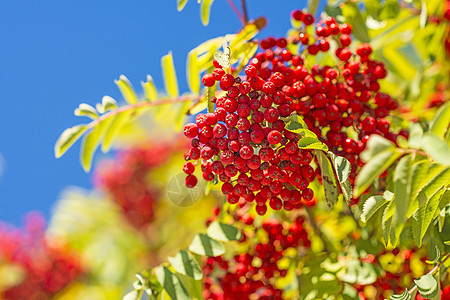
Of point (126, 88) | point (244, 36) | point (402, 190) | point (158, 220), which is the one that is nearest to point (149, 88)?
point (126, 88)

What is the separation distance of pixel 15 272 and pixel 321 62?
4.31 m

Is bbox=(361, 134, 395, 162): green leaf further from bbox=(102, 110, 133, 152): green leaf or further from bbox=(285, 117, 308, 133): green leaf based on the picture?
bbox=(102, 110, 133, 152): green leaf

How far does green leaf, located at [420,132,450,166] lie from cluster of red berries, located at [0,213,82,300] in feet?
15.6

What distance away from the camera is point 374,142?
981 millimetres

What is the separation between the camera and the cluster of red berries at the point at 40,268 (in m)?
5.04

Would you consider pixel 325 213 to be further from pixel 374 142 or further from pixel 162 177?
pixel 162 177

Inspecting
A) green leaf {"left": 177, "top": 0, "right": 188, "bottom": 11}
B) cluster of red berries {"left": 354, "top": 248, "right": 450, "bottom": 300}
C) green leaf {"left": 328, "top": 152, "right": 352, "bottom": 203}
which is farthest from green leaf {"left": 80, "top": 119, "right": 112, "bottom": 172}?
cluster of red berries {"left": 354, "top": 248, "right": 450, "bottom": 300}

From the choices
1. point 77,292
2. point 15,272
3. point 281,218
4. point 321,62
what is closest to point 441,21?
point 321,62

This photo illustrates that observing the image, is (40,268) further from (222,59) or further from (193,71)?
(222,59)

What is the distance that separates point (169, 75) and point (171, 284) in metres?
0.97

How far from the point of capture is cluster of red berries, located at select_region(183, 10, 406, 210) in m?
1.41

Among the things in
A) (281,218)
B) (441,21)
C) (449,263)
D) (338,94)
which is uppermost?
(441,21)

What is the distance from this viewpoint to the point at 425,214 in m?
1.26

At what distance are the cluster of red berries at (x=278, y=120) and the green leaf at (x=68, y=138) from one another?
642mm
